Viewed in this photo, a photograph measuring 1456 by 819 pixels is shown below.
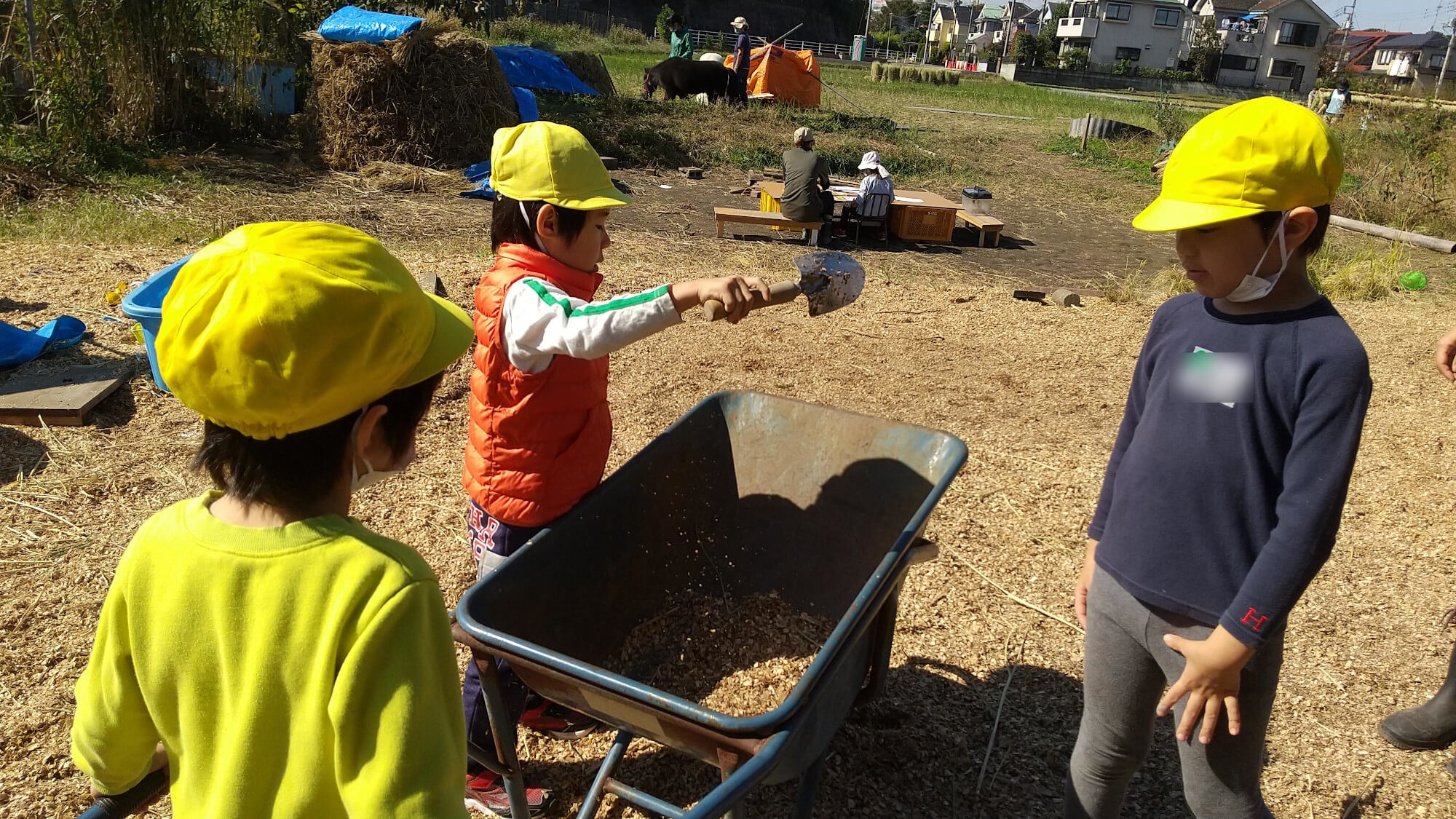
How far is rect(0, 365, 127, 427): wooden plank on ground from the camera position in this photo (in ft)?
14.5

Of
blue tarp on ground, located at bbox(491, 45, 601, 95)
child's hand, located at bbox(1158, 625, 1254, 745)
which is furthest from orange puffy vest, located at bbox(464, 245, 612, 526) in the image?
blue tarp on ground, located at bbox(491, 45, 601, 95)

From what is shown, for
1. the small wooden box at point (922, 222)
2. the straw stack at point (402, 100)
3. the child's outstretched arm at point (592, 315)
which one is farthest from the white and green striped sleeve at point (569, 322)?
the straw stack at point (402, 100)

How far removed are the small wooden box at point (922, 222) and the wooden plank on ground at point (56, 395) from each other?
7.47 metres

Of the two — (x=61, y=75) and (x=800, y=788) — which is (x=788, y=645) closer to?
(x=800, y=788)

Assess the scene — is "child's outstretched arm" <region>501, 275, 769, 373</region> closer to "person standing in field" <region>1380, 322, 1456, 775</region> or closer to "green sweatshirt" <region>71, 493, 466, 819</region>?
"green sweatshirt" <region>71, 493, 466, 819</region>

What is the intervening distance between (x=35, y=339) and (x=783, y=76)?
17.5 metres

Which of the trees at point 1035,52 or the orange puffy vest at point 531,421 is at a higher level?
the trees at point 1035,52

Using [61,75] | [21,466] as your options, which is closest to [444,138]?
[61,75]

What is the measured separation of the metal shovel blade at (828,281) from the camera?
241 centimetres

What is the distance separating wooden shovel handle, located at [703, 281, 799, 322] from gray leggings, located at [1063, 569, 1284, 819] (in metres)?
0.90

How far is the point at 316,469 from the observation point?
3.82ft

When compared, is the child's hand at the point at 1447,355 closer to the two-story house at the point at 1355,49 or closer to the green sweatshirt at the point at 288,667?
the green sweatshirt at the point at 288,667

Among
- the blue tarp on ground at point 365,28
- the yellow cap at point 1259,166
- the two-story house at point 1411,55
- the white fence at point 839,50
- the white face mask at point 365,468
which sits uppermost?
the two-story house at point 1411,55

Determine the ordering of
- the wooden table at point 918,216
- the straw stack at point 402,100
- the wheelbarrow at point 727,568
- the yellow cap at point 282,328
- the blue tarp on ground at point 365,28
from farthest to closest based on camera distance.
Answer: the blue tarp on ground at point 365,28, the straw stack at point 402,100, the wooden table at point 918,216, the wheelbarrow at point 727,568, the yellow cap at point 282,328
